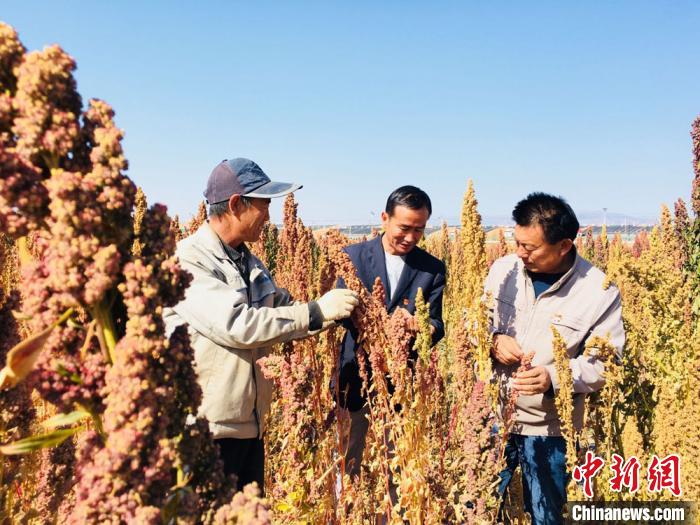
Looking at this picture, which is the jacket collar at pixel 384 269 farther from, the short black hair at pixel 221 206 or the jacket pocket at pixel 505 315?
the short black hair at pixel 221 206

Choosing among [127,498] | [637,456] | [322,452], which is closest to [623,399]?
[637,456]

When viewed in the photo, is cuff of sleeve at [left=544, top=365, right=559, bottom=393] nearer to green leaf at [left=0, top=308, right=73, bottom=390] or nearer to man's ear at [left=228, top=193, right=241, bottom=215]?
man's ear at [left=228, top=193, right=241, bottom=215]

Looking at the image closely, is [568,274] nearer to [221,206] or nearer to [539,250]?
[539,250]

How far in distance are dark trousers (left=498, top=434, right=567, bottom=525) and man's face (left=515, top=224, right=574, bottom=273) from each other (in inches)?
37.8

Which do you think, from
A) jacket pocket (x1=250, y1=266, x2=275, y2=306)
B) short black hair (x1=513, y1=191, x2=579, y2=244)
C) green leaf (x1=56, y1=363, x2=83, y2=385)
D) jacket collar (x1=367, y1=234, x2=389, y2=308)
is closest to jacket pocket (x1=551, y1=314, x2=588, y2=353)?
short black hair (x1=513, y1=191, x2=579, y2=244)

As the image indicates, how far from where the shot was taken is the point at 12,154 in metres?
0.76

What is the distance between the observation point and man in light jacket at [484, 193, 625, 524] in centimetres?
254

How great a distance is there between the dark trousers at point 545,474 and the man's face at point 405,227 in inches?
51.8

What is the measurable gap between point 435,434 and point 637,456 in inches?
40.3

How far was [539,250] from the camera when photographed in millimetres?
2574

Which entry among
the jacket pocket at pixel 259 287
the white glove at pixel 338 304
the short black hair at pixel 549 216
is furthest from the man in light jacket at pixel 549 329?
the jacket pocket at pixel 259 287

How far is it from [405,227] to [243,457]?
1.55 meters

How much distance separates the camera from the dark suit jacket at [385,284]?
299 cm

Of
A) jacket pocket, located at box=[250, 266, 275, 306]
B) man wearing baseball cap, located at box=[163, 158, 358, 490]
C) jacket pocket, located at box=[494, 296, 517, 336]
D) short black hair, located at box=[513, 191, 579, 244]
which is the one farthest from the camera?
jacket pocket, located at box=[494, 296, 517, 336]
